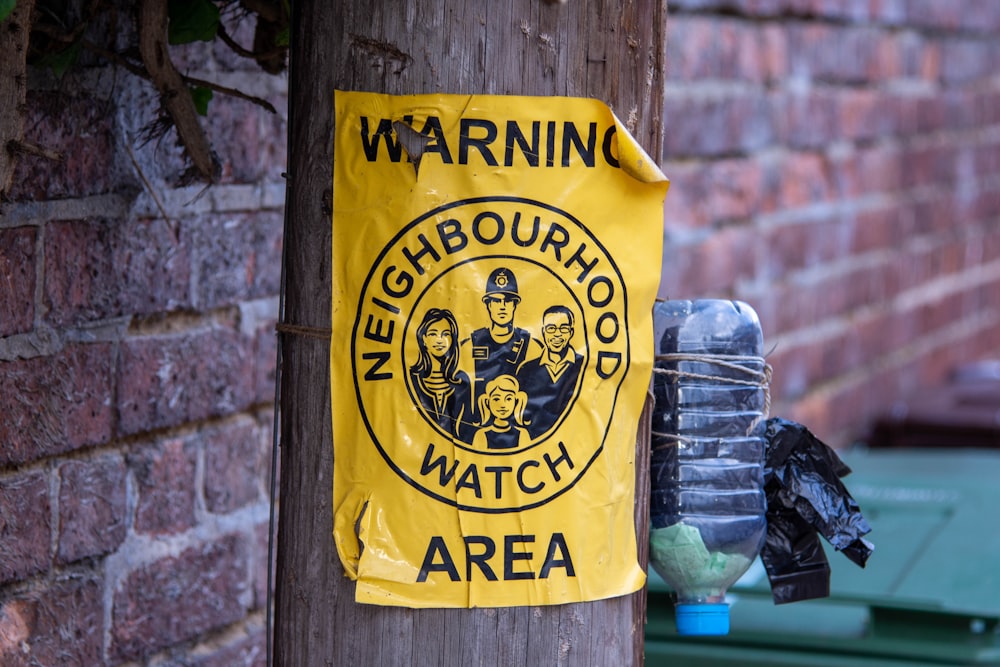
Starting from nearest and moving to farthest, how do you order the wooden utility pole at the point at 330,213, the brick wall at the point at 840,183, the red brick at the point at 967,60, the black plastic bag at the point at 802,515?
the wooden utility pole at the point at 330,213
the black plastic bag at the point at 802,515
the brick wall at the point at 840,183
the red brick at the point at 967,60

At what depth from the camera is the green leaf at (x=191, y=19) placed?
170 centimetres

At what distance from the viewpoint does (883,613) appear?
2154mm

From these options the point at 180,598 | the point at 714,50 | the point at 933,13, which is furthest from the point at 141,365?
the point at 933,13

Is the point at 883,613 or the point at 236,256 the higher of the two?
the point at 236,256

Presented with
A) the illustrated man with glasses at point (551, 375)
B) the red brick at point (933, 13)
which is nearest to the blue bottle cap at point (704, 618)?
the illustrated man with glasses at point (551, 375)

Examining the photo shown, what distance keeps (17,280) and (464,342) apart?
71 centimetres

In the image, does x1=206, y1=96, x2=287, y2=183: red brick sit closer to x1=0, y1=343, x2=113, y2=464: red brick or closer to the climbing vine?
the climbing vine

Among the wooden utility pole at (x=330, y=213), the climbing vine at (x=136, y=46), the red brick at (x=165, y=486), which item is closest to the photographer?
the wooden utility pole at (x=330, y=213)

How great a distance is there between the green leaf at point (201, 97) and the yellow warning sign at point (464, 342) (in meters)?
0.56

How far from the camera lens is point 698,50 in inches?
140

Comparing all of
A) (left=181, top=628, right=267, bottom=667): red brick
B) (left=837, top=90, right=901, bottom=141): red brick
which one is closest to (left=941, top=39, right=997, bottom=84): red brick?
(left=837, top=90, right=901, bottom=141): red brick

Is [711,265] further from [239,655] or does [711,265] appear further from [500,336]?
[500,336]

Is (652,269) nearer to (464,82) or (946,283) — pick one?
(464,82)

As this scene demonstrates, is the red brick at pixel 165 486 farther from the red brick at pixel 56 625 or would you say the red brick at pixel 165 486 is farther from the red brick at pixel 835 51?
the red brick at pixel 835 51
